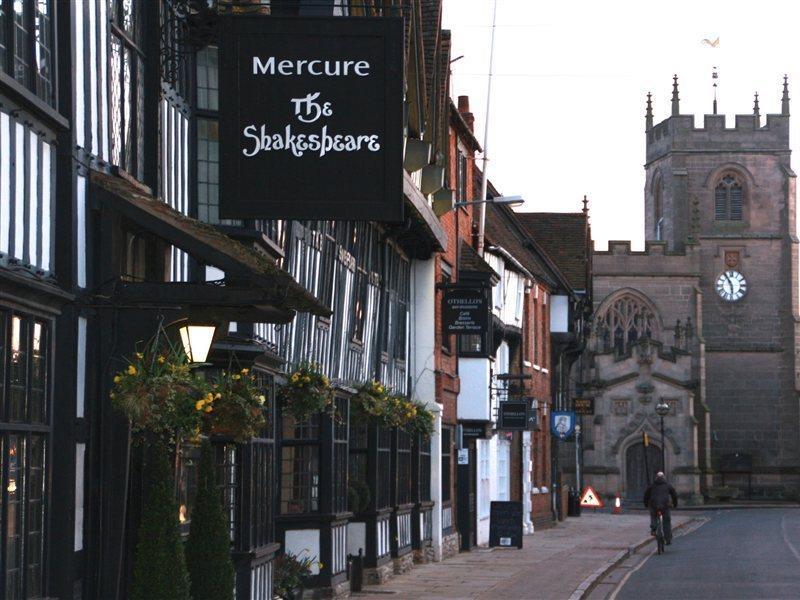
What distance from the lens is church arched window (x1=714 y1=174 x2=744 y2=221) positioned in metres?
95.9

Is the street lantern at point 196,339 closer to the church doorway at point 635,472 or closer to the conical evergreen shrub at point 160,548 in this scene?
the conical evergreen shrub at point 160,548

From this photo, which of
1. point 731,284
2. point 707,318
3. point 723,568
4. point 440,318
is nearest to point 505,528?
point 440,318

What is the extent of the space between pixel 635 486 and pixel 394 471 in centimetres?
5430

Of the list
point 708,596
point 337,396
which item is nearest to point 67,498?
point 337,396

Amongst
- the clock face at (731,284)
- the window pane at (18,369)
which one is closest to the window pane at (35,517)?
the window pane at (18,369)

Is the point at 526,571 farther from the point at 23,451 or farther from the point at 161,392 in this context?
the point at 23,451

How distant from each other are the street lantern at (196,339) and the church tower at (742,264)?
255 ft

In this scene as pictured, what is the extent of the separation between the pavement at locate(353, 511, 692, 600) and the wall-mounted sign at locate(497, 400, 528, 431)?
2584 millimetres

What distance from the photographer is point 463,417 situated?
33.8m

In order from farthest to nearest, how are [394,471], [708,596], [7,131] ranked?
[394,471] → [708,596] → [7,131]

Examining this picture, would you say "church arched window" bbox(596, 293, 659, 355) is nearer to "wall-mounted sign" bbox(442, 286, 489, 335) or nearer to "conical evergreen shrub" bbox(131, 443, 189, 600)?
"wall-mounted sign" bbox(442, 286, 489, 335)

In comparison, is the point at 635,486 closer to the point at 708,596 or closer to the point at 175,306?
the point at 708,596

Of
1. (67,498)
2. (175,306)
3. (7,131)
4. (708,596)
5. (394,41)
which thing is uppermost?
(394,41)

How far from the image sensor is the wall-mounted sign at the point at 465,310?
1198 inches
